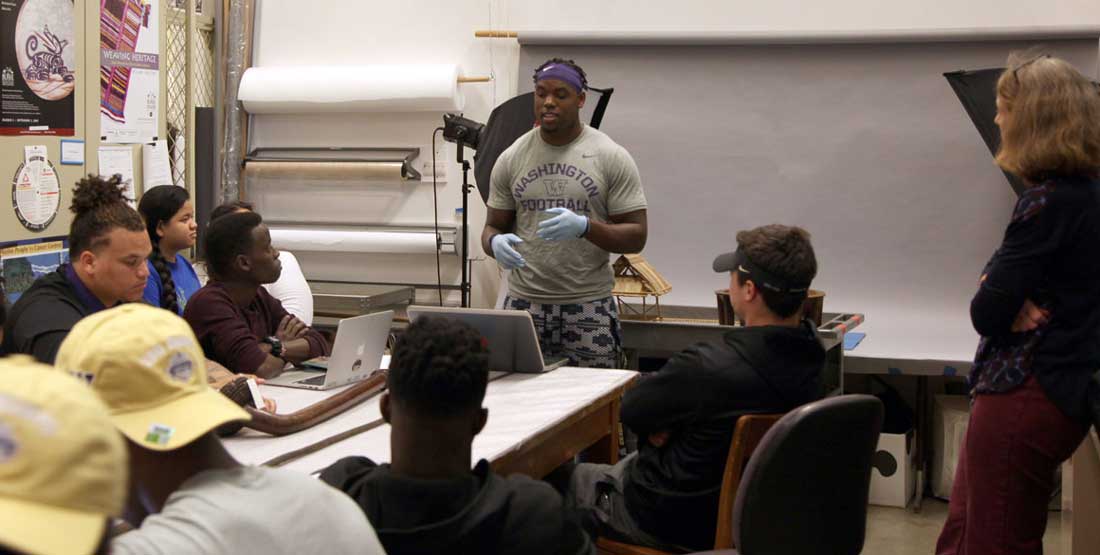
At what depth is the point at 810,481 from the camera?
198 cm

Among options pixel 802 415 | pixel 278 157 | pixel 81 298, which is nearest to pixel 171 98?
pixel 278 157

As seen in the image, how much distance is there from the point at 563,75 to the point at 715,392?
1547 millimetres

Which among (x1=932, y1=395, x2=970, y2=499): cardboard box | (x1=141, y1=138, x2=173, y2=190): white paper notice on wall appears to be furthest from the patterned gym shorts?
(x1=141, y1=138, x2=173, y2=190): white paper notice on wall

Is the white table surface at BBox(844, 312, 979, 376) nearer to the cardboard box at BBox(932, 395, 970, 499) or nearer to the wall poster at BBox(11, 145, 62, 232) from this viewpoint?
the cardboard box at BBox(932, 395, 970, 499)

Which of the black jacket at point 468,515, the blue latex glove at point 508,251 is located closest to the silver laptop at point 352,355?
the blue latex glove at point 508,251

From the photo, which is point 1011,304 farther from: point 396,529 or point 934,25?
point 934,25

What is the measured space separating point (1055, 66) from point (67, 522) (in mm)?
2058

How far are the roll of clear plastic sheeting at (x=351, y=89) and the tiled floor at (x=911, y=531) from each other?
2.65 metres

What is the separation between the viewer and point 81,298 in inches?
95.8

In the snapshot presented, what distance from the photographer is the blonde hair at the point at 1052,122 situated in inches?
85.0

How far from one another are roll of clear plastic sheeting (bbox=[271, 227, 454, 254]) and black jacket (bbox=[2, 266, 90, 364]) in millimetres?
2840

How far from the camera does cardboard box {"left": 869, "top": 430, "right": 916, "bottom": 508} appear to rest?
4.09m

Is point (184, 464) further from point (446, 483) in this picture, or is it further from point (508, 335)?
point (508, 335)

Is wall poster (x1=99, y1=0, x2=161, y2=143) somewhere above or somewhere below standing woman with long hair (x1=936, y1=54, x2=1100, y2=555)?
above
